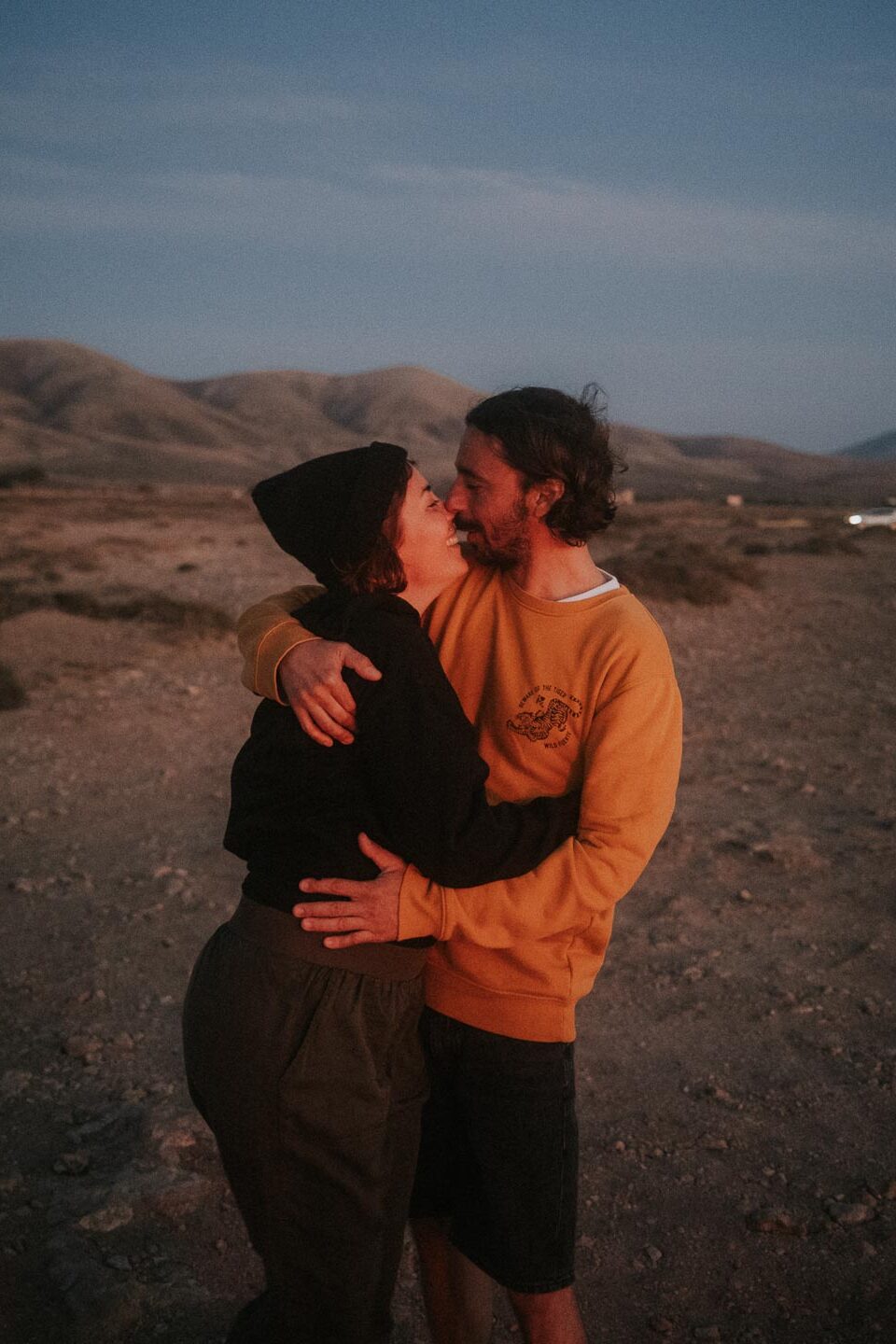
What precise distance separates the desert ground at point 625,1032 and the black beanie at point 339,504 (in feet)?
6.73

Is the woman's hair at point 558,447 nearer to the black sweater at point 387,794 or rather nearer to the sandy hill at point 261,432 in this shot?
the black sweater at point 387,794

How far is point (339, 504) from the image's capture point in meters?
2.09

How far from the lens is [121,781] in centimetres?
746

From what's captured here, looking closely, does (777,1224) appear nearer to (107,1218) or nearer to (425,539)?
(107,1218)

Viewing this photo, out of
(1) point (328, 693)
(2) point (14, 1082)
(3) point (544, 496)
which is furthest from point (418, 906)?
(2) point (14, 1082)

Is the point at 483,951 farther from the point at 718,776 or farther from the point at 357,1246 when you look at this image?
the point at 718,776

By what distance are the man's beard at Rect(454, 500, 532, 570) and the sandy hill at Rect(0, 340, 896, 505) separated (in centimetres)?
6615

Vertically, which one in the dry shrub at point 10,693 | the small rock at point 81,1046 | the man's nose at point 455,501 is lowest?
the dry shrub at point 10,693

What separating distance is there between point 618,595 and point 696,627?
1180 cm

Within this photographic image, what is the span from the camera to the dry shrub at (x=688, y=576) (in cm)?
1523

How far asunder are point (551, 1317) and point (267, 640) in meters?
1.45

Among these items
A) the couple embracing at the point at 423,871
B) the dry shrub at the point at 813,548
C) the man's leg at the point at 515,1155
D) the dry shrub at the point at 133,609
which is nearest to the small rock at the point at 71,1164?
the couple embracing at the point at 423,871

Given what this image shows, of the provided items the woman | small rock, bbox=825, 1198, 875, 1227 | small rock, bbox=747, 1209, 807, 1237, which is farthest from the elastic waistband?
small rock, bbox=825, 1198, 875, 1227

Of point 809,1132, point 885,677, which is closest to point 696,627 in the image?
point 885,677
